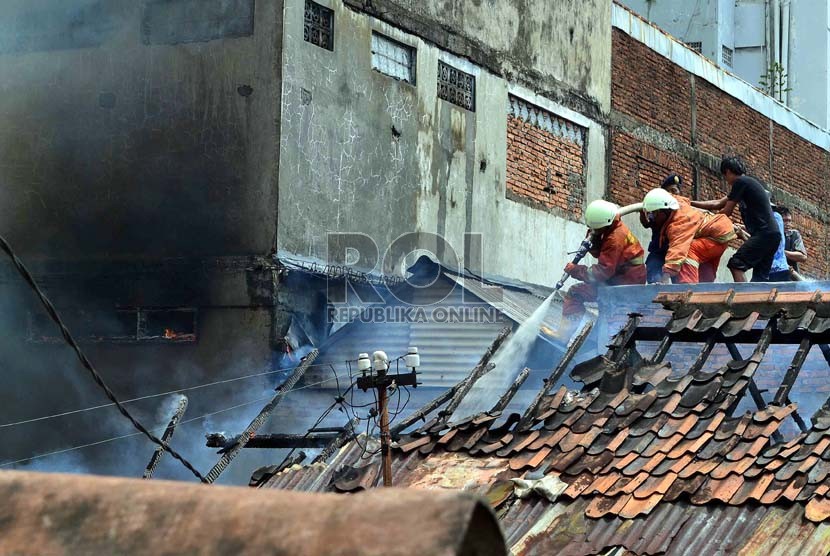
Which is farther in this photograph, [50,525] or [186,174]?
[186,174]

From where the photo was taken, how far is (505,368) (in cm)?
1290

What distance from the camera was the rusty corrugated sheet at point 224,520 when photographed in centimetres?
216

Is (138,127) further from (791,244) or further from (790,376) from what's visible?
(790,376)

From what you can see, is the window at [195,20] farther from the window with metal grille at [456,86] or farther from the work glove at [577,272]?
the work glove at [577,272]

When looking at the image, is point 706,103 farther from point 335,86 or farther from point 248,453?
point 248,453

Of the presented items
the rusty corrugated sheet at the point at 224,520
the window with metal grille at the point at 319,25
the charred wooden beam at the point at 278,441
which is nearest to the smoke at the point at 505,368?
the charred wooden beam at the point at 278,441

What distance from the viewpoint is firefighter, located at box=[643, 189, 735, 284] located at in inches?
479

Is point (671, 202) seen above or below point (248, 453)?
above

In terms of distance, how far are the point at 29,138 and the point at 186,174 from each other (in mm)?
2194

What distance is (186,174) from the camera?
1428 cm

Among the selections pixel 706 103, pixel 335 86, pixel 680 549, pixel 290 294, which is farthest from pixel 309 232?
pixel 706 103

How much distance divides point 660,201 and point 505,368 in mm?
2297

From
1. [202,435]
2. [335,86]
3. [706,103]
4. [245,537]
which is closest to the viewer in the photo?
[245,537]

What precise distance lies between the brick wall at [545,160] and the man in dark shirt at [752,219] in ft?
20.7
